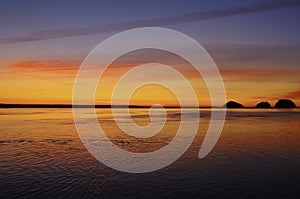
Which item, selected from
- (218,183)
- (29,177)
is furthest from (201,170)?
(29,177)

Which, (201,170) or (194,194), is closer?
(194,194)

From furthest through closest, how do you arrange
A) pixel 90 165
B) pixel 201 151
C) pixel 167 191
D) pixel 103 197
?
pixel 201 151 < pixel 90 165 < pixel 167 191 < pixel 103 197

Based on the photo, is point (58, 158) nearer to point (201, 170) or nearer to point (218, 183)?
point (201, 170)

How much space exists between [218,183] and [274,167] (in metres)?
6.56

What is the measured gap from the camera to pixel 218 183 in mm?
18547

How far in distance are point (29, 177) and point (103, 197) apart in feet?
19.1

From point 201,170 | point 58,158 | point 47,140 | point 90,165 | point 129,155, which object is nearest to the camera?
point 201,170

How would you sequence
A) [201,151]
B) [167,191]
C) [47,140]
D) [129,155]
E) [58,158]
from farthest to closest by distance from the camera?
[47,140] → [201,151] → [129,155] → [58,158] → [167,191]

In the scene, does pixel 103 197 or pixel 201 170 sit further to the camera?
pixel 201 170

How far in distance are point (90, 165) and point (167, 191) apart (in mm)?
8364

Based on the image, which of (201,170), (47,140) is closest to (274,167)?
(201,170)

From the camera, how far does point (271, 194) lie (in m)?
16.6

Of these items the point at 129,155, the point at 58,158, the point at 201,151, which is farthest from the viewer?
the point at 201,151

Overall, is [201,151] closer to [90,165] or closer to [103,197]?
[90,165]
